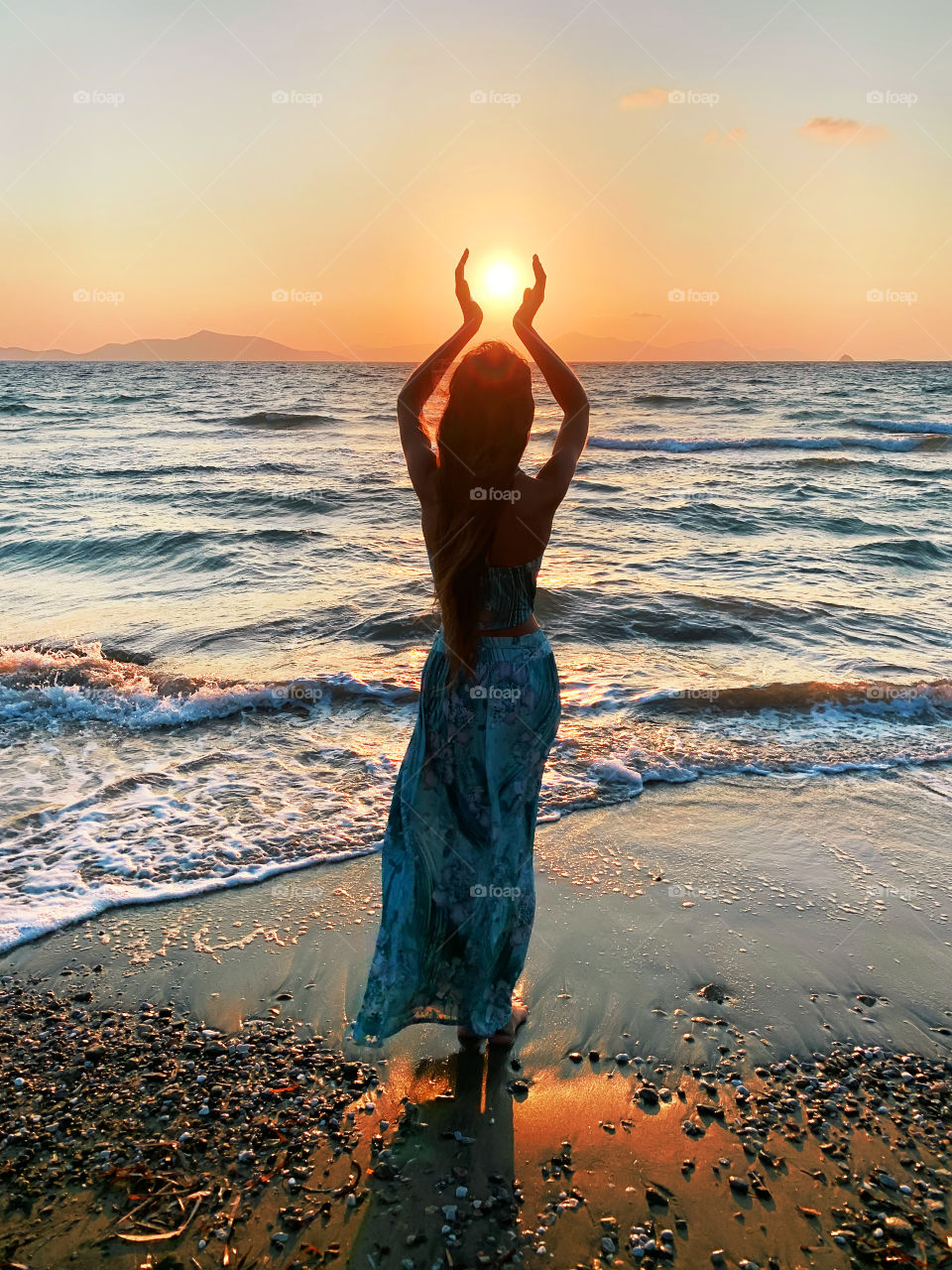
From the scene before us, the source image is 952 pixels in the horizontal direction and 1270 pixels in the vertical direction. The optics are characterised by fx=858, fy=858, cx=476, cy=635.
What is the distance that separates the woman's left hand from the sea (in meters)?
2.85

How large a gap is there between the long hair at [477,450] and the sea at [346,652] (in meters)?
2.39

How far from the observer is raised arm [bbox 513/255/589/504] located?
269 centimetres

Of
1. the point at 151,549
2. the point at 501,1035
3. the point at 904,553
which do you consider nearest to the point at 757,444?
the point at 904,553

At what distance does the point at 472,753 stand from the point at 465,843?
334 millimetres

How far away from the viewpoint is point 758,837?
4777mm

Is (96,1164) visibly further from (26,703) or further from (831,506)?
(831,506)

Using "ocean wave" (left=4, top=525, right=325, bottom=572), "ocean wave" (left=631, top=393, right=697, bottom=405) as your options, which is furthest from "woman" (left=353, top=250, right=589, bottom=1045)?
"ocean wave" (left=631, top=393, right=697, bottom=405)

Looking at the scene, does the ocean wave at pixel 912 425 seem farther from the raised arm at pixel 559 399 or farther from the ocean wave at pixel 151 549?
the raised arm at pixel 559 399

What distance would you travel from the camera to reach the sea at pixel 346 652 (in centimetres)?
491

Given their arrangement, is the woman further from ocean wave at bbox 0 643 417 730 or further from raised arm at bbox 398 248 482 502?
ocean wave at bbox 0 643 417 730

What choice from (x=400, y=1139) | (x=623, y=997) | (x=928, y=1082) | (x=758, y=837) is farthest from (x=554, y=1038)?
(x=758, y=837)

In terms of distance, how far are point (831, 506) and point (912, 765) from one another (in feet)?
38.3

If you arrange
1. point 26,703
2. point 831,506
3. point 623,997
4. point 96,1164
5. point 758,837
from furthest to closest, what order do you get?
1. point 831,506
2. point 26,703
3. point 758,837
4. point 623,997
5. point 96,1164

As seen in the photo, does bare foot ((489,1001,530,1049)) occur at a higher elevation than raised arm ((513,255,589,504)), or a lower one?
lower
